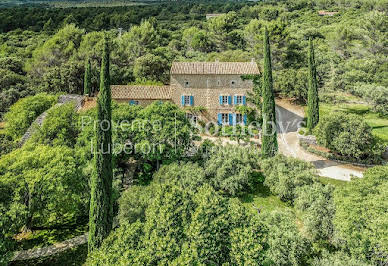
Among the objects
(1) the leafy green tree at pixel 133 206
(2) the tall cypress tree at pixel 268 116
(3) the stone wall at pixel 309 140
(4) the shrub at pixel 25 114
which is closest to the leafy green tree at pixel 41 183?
(1) the leafy green tree at pixel 133 206

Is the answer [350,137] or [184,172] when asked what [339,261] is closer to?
[184,172]

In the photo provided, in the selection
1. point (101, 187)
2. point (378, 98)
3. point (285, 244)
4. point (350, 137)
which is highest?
point (378, 98)

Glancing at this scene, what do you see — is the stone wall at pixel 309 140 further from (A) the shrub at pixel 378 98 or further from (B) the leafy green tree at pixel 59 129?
(B) the leafy green tree at pixel 59 129

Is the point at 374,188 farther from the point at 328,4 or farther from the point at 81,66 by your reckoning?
the point at 328,4

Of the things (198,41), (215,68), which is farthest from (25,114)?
(198,41)

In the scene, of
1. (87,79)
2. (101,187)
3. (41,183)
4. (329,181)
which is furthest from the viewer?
(87,79)

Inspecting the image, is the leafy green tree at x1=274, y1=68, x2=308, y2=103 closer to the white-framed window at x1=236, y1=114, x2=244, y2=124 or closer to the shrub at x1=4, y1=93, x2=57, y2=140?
the white-framed window at x1=236, y1=114, x2=244, y2=124

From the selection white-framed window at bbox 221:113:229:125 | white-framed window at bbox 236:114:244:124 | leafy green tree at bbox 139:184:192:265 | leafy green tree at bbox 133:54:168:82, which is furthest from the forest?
white-framed window at bbox 221:113:229:125
